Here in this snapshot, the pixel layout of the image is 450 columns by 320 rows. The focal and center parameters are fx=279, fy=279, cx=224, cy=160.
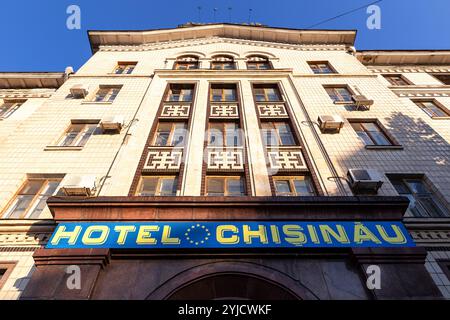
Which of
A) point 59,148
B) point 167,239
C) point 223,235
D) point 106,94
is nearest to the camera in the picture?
point 167,239

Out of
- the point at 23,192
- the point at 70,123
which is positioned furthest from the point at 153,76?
the point at 23,192

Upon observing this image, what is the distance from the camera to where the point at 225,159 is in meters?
10.1

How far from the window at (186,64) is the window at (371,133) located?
33.7 feet

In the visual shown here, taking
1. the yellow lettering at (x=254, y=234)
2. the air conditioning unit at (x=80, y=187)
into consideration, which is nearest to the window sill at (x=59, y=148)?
the air conditioning unit at (x=80, y=187)

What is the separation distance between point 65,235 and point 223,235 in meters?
3.87

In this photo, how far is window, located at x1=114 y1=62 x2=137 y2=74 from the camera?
667 inches

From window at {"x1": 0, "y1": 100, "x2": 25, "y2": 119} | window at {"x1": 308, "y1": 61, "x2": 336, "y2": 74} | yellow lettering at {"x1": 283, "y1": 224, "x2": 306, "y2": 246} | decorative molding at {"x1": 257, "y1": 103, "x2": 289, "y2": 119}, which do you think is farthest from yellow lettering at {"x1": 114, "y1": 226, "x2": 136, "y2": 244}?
window at {"x1": 308, "y1": 61, "x2": 336, "y2": 74}

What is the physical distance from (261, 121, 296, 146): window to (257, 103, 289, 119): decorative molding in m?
0.40

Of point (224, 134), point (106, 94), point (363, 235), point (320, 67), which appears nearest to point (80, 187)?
point (224, 134)

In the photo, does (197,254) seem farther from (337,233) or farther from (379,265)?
(379,265)

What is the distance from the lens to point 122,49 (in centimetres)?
1922

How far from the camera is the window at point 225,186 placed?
905 centimetres

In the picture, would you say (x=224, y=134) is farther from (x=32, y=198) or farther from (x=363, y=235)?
(x=32, y=198)

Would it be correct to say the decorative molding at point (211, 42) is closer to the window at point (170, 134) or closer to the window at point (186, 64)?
the window at point (186, 64)
